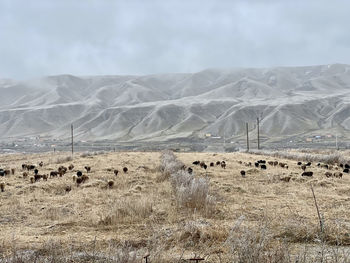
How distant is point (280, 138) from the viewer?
382 ft

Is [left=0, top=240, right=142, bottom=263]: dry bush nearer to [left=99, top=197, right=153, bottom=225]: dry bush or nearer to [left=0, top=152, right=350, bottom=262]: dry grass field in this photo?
[left=0, top=152, right=350, bottom=262]: dry grass field

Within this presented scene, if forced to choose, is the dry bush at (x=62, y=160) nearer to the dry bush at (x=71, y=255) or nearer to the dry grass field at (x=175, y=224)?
the dry grass field at (x=175, y=224)

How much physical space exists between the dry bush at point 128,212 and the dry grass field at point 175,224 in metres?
0.03

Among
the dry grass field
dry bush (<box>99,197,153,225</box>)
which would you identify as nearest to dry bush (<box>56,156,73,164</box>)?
the dry grass field

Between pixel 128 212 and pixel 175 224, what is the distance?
1680mm

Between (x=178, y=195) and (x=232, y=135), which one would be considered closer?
(x=178, y=195)

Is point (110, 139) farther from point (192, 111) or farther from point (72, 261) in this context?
point (72, 261)

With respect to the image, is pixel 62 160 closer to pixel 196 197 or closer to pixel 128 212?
pixel 196 197

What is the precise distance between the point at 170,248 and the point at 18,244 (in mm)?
3260

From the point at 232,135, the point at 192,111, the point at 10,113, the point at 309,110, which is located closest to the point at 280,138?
the point at 232,135

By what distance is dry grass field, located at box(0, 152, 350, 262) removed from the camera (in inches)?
228

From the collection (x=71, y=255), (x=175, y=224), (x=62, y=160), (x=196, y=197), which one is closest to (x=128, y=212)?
(x=175, y=224)

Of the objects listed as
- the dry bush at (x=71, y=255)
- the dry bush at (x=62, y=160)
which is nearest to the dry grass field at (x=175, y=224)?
the dry bush at (x=71, y=255)

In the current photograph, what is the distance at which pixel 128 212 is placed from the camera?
9.92 m
